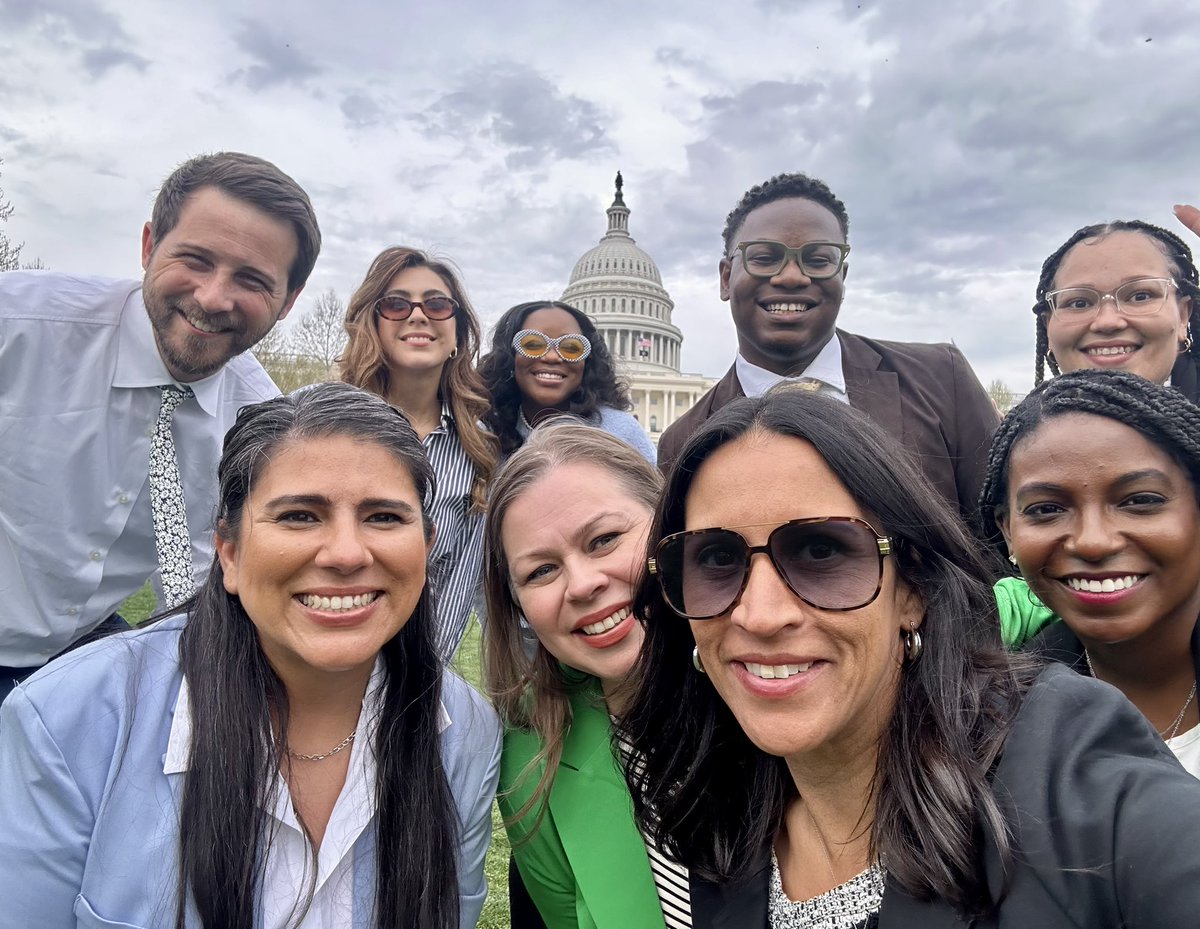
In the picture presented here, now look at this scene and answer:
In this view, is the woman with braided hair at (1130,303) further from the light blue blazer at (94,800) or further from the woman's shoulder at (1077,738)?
the light blue blazer at (94,800)

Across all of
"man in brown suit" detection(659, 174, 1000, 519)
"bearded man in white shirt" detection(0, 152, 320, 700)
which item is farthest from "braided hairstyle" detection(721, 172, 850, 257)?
"bearded man in white shirt" detection(0, 152, 320, 700)

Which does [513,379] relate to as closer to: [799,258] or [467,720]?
[799,258]

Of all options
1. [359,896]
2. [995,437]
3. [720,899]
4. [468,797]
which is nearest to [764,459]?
[720,899]

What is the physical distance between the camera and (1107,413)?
243 centimetres

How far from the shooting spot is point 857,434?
6.26 feet

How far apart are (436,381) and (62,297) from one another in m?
1.93

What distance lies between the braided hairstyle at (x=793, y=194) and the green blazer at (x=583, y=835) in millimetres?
2579

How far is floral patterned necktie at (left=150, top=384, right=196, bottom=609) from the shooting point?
12.0 feet

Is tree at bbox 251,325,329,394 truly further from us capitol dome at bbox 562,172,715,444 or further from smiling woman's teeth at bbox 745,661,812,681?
us capitol dome at bbox 562,172,715,444

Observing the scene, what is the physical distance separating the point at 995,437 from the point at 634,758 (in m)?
1.62

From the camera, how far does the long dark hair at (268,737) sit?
2256 mm

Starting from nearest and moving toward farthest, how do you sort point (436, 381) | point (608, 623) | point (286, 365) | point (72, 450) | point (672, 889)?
point (672, 889), point (608, 623), point (72, 450), point (436, 381), point (286, 365)

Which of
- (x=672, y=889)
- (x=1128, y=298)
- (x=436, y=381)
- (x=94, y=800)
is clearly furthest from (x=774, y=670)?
(x=436, y=381)

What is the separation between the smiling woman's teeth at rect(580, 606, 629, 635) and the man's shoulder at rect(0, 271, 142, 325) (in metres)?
2.71
